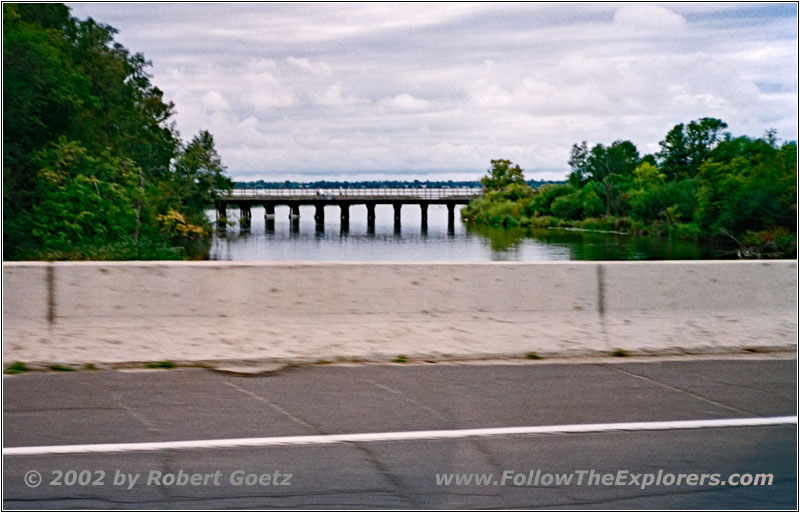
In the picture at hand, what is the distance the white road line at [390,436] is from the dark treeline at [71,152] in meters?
Answer: 43.1

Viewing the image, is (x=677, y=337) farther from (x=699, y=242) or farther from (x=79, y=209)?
(x=699, y=242)

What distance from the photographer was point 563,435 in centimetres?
658

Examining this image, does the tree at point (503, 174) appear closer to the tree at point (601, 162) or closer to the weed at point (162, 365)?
the tree at point (601, 162)

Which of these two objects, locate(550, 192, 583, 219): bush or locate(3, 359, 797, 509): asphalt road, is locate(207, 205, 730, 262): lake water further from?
locate(3, 359, 797, 509): asphalt road

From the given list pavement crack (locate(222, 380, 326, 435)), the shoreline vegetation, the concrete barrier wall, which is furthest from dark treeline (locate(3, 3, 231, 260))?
pavement crack (locate(222, 380, 326, 435))

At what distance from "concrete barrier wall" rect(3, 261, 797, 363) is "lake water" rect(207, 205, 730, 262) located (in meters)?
63.2

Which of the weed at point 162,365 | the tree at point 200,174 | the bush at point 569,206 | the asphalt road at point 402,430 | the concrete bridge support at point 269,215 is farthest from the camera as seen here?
the concrete bridge support at point 269,215

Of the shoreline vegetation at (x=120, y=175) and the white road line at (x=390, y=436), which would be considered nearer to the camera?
the white road line at (x=390, y=436)

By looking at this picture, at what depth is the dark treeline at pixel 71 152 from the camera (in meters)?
49.7

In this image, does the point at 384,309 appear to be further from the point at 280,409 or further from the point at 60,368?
the point at 60,368

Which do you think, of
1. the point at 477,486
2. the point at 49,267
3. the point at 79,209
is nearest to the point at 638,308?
the point at 477,486

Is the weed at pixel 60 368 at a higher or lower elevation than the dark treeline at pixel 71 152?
lower

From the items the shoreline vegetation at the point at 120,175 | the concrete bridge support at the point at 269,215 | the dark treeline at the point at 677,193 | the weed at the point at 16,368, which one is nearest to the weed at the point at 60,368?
the weed at the point at 16,368

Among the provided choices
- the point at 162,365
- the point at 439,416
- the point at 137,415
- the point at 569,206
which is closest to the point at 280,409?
the point at 137,415
